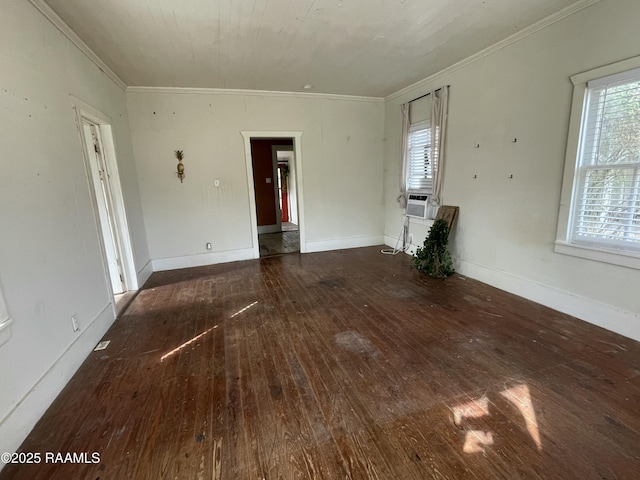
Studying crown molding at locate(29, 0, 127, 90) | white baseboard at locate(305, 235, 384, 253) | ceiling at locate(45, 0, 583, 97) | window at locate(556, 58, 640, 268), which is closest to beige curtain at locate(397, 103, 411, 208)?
ceiling at locate(45, 0, 583, 97)

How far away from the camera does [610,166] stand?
98.9 inches

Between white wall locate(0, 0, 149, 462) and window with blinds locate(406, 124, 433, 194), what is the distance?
4443 mm

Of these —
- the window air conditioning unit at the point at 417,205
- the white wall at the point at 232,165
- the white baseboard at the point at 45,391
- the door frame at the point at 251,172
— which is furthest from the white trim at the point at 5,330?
the window air conditioning unit at the point at 417,205

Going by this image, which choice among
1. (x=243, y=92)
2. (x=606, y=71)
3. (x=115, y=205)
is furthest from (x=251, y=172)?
(x=606, y=71)

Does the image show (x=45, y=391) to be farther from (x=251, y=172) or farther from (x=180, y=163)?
(x=251, y=172)

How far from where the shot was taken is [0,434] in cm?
152

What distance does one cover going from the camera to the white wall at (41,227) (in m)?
1.72

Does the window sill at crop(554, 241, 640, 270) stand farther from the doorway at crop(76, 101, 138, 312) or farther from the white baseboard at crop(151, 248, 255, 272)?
the doorway at crop(76, 101, 138, 312)

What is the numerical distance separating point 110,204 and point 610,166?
5.29 meters

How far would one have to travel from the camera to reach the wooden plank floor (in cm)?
147

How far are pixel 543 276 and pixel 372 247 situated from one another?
3109mm

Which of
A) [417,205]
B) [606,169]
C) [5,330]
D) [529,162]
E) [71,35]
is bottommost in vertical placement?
[5,330]

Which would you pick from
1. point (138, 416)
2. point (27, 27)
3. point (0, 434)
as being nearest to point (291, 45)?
point (27, 27)

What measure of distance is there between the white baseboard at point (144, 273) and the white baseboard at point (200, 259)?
0.47 ft
